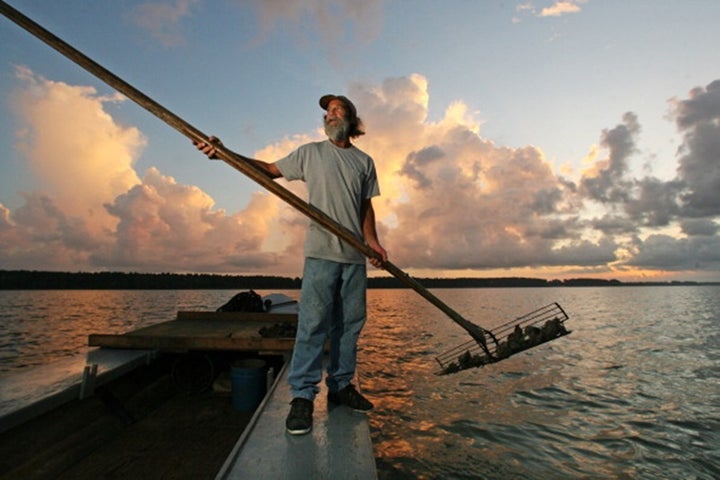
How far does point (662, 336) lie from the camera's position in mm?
21688

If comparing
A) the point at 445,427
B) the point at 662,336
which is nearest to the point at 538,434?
the point at 445,427

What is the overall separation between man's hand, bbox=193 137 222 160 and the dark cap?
3.64 ft

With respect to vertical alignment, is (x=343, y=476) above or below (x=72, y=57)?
below

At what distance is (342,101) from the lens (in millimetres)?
3709

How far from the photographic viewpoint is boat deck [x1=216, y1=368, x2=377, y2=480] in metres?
2.19

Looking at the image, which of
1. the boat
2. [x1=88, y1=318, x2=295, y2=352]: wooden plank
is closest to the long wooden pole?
the boat

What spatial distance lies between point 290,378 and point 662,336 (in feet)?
84.3

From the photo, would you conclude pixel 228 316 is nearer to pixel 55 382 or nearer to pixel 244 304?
pixel 244 304

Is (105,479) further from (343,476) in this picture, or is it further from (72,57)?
(72,57)

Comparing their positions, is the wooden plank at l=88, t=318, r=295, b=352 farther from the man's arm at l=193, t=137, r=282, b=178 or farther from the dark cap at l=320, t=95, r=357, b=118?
the dark cap at l=320, t=95, r=357, b=118

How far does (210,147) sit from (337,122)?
1.15 meters

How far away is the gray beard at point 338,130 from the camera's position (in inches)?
143

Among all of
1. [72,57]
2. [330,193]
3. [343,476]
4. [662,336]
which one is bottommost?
[662,336]

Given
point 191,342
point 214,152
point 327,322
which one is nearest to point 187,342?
point 191,342
